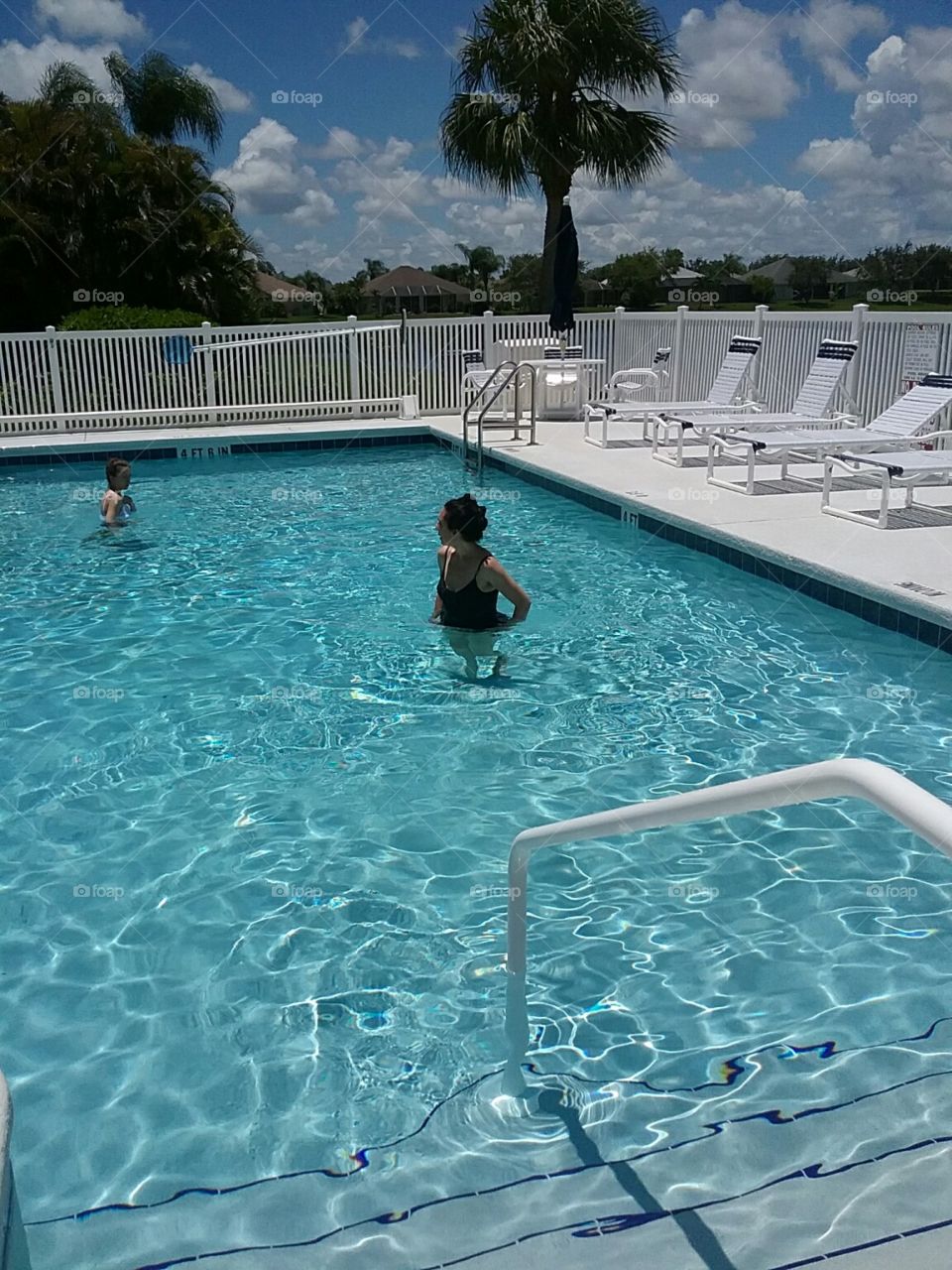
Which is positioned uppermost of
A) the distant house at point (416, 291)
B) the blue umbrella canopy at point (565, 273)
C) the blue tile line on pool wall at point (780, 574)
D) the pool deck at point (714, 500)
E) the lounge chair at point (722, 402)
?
the distant house at point (416, 291)

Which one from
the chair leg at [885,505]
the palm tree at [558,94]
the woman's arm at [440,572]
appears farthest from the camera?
the palm tree at [558,94]

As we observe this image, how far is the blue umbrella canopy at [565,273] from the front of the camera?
16703 millimetres

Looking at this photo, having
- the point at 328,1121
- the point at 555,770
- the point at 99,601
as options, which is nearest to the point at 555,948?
the point at 328,1121

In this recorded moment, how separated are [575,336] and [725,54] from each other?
4261 millimetres

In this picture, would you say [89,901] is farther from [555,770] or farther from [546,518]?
[546,518]

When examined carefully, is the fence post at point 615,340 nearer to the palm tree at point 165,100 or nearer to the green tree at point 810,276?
the palm tree at point 165,100

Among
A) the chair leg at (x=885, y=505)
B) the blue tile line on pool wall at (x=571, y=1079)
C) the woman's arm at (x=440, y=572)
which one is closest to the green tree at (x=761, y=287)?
the chair leg at (x=885, y=505)

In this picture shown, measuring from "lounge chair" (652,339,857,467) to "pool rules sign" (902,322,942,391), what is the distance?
0.57m

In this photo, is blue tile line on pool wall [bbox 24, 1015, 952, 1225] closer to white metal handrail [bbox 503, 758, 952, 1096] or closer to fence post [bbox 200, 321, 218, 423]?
white metal handrail [bbox 503, 758, 952, 1096]

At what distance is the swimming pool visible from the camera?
8.87 feet

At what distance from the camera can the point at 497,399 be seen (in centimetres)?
1441

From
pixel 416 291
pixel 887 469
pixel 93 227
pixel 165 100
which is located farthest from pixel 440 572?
pixel 416 291

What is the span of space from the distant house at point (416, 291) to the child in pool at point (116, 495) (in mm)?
45012

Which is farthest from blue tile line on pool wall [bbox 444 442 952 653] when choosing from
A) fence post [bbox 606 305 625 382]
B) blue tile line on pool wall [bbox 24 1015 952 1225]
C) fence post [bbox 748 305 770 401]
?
fence post [bbox 606 305 625 382]
